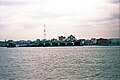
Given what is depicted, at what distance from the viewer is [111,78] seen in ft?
103

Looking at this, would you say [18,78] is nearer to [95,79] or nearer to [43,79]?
[43,79]

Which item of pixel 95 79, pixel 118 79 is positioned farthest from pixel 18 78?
pixel 118 79

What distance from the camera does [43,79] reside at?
31344mm

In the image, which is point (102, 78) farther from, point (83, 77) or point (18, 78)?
point (18, 78)

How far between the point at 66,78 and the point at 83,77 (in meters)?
2.14

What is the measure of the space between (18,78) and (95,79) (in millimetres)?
8906

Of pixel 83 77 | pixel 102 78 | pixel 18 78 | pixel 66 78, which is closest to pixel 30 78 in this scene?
pixel 18 78

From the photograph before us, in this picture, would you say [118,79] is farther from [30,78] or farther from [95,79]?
[30,78]

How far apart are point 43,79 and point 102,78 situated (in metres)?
6.83

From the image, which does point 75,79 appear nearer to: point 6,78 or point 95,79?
point 95,79

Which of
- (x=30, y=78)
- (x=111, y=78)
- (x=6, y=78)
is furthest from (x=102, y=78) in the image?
(x=6, y=78)

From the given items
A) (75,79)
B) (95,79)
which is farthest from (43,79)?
(95,79)

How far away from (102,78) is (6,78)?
1120 centimetres

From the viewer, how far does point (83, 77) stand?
3253 cm
